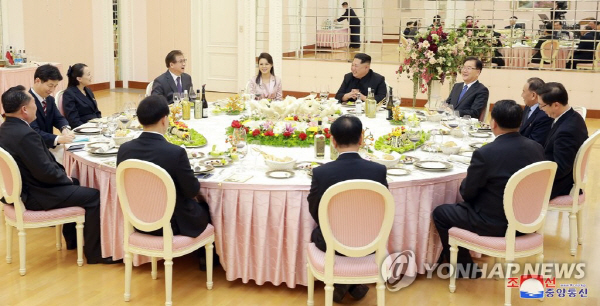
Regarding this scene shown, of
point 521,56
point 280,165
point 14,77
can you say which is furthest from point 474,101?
point 14,77

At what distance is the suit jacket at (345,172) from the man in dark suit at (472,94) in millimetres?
3248

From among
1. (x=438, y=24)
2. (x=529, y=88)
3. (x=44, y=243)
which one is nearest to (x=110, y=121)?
(x=44, y=243)

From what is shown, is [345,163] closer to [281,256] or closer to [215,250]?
[281,256]

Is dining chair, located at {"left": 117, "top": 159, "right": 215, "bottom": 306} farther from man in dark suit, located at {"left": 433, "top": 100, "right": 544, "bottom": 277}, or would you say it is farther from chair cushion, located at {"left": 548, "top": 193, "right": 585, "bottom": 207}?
chair cushion, located at {"left": 548, "top": 193, "right": 585, "bottom": 207}

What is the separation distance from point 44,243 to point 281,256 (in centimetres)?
208

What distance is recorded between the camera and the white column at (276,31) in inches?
485

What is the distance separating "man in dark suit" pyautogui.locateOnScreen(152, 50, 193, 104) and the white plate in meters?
3.02

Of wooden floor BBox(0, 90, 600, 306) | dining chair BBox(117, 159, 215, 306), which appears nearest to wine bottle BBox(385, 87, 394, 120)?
wooden floor BBox(0, 90, 600, 306)

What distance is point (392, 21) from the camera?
21.6 m

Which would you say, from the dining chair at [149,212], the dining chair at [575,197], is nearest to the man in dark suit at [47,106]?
the dining chair at [149,212]

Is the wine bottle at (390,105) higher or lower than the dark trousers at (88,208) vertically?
higher

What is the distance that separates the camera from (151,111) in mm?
4047

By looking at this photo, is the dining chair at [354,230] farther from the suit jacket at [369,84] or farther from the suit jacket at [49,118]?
the suit jacket at [369,84]

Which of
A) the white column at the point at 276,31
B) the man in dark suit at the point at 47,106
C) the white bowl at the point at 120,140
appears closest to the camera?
the white bowl at the point at 120,140
